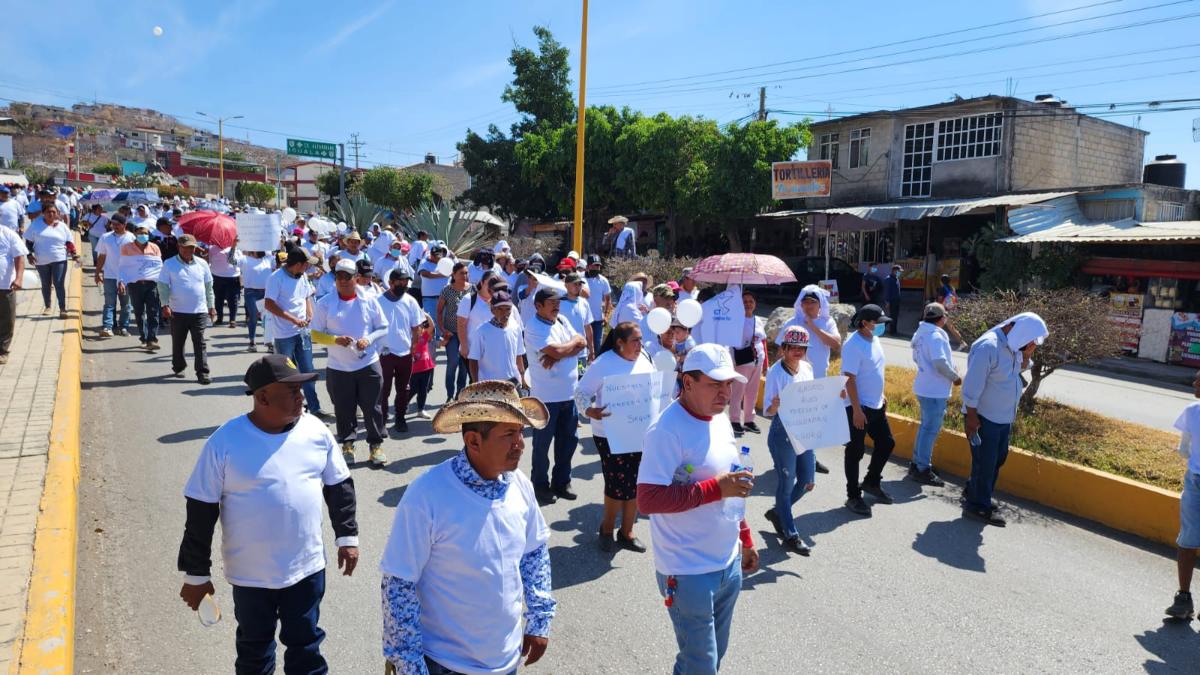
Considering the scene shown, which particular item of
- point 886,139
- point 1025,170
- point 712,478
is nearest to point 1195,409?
point 712,478

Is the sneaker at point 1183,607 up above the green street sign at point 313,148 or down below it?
below

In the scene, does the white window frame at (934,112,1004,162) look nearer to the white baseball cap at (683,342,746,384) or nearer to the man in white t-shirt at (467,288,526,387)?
the man in white t-shirt at (467,288,526,387)

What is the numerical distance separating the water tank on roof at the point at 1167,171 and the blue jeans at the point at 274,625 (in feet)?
81.8

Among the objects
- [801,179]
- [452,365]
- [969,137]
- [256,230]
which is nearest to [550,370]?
[452,365]

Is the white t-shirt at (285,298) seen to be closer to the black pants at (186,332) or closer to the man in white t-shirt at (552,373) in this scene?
the black pants at (186,332)

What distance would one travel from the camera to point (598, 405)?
16.5ft

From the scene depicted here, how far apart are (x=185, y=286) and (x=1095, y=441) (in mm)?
10281

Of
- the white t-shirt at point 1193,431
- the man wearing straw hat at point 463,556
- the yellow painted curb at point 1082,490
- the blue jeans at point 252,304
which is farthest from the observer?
the blue jeans at point 252,304

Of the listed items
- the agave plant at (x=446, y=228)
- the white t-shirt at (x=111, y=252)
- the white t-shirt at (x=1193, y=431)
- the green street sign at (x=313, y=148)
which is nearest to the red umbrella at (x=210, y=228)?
the white t-shirt at (x=111, y=252)


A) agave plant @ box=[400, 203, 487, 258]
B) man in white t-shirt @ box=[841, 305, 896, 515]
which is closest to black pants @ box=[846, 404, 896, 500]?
man in white t-shirt @ box=[841, 305, 896, 515]

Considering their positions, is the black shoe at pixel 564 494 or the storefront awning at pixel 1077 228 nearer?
the black shoe at pixel 564 494

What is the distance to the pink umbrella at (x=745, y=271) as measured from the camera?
30.3 feet

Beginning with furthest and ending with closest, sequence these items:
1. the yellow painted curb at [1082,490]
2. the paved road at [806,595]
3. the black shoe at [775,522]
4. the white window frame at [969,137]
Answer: the white window frame at [969,137] → the yellow painted curb at [1082,490] → the black shoe at [775,522] → the paved road at [806,595]

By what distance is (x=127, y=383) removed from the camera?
9.66 meters
